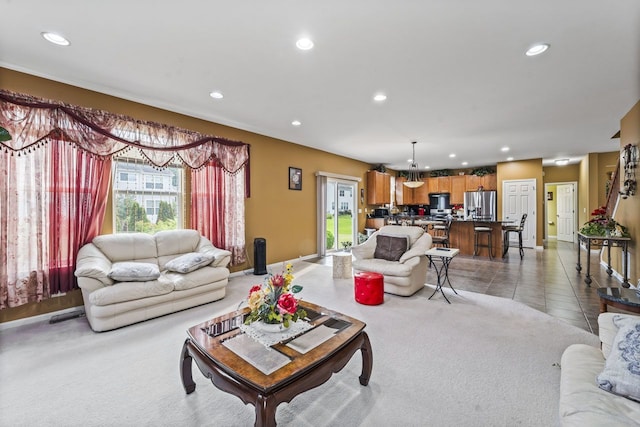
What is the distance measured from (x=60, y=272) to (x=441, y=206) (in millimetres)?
10232

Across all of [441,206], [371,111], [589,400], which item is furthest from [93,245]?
[441,206]

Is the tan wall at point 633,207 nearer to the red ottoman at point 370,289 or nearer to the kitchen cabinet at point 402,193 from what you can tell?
the red ottoman at point 370,289

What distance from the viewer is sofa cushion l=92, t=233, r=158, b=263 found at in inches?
134

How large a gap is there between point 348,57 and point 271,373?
273 cm

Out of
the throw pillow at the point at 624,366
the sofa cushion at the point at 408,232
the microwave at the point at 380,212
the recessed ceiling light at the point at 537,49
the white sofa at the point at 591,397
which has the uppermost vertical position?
the recessed ceiling light at the point at 537,49

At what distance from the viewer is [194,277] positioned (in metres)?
3.50

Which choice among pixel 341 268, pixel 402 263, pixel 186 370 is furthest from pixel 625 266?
pixel 186 370

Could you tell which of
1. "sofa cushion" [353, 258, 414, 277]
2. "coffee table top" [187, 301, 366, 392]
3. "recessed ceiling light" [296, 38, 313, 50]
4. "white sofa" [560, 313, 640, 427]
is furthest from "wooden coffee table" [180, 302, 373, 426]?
"recessed ceiling light" [296, 38, 313, 50]

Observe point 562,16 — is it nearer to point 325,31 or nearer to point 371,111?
point 325,31

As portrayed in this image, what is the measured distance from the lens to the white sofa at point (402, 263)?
3.92m

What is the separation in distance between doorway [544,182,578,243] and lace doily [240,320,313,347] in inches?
430

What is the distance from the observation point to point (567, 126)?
193 inches

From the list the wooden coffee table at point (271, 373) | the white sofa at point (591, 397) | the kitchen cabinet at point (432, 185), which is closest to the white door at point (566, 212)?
the kitchen cabinet at point (432, 185)

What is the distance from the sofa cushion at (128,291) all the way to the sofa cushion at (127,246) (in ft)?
2.06
